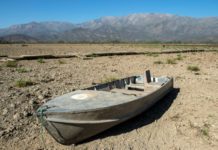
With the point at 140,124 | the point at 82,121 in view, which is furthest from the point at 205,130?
the point at 82,121

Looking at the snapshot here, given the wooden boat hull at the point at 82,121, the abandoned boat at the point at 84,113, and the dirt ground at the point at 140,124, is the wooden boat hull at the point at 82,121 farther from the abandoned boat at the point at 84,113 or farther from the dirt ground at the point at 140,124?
the dirt ground at the point at 140,124

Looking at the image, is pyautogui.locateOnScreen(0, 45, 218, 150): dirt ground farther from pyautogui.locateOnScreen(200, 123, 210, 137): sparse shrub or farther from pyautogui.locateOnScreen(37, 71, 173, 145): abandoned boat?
pyautogui.locateOnScreen(37, 71, 173, 145): abandoned boat

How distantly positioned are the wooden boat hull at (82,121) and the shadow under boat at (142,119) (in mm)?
295

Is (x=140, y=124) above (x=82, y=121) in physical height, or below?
below

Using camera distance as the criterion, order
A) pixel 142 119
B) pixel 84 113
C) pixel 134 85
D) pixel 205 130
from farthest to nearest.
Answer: pixel 134 85
pixel 142 119
pixel 205 130
pixel 84 113

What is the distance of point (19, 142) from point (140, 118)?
3.30 m

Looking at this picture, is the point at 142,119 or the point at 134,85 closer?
the point at 142,119

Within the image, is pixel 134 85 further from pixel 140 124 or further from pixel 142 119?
pixel 140 124

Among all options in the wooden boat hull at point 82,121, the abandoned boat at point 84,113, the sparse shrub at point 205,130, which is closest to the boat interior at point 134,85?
the abandoned boat at point 84,113

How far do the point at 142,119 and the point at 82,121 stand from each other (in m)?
2.39

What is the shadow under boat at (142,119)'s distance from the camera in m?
6.38

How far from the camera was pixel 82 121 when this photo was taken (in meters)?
5.51

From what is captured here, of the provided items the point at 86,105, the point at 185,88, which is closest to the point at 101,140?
the point at 86,105

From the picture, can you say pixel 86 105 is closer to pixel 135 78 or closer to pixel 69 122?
pixel 69 122
